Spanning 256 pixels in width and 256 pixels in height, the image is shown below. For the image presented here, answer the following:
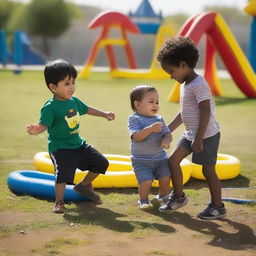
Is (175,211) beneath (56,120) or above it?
beneath

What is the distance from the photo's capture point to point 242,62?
44.0 ft

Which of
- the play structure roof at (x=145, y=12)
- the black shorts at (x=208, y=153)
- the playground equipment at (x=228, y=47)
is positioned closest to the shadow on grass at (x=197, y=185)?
the black shorts at (x=208, y=153)

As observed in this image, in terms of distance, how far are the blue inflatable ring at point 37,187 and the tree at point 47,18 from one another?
138ft

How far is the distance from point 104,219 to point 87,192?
49 cm

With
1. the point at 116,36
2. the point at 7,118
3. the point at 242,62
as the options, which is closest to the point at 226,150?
the point at 7,118

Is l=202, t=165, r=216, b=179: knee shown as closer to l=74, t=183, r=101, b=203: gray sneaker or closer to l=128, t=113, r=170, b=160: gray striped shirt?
l=128, t=113, r=170, b=160: gray striped shirt

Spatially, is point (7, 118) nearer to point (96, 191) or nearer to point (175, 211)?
point (96, 191)

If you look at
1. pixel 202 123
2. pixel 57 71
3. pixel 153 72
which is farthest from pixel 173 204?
pixel 153 72

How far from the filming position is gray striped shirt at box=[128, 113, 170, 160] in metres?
4.34

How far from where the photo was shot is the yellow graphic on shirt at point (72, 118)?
14.4ft

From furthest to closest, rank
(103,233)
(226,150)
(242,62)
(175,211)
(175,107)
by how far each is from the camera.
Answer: (242,62), (175,107), (226,150), (175,211), (103,233)

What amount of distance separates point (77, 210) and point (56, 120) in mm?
728

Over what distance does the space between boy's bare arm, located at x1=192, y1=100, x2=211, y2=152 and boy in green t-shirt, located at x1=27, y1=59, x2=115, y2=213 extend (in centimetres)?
94

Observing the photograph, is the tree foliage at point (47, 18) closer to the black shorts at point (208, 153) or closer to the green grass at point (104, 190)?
the green grass at point (104, 190)
